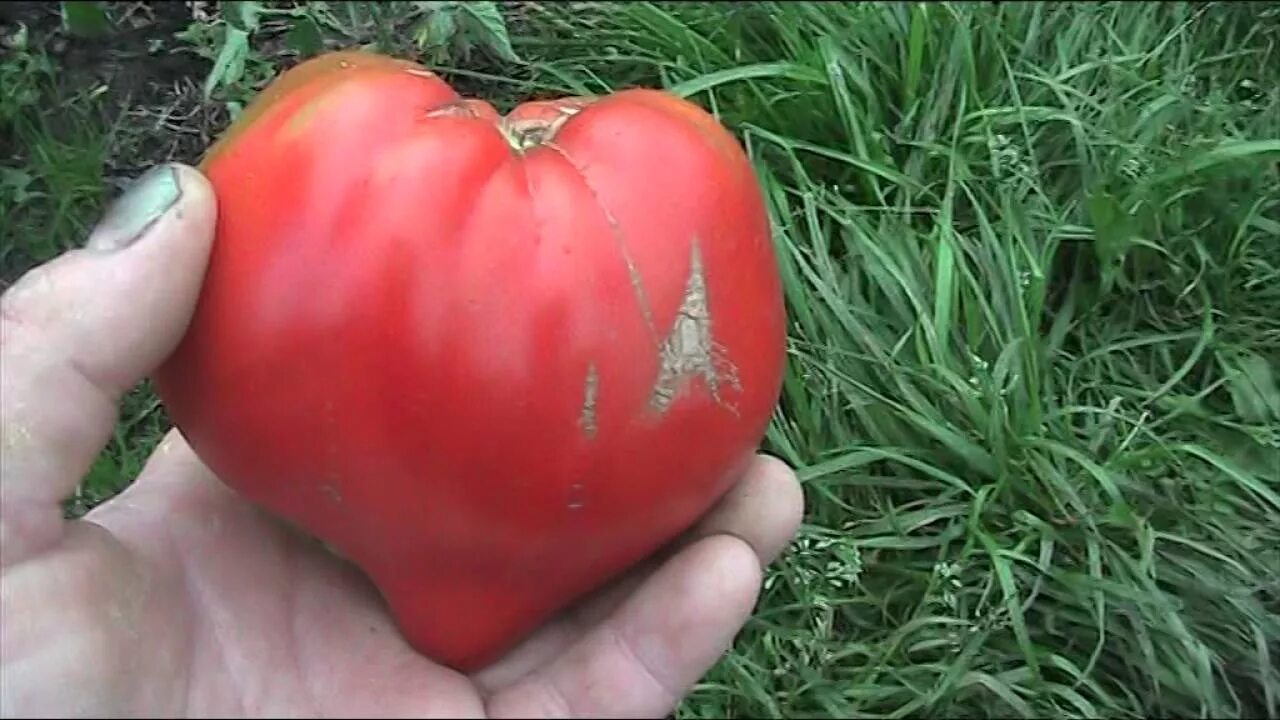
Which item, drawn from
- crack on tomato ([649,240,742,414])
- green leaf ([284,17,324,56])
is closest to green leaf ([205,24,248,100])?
green leaf ([284,17,324,56])

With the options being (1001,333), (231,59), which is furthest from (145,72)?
(1001,333)

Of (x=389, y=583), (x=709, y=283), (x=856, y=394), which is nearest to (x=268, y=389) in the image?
(x=389, y=583)

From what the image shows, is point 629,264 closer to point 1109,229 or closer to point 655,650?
point 655,650

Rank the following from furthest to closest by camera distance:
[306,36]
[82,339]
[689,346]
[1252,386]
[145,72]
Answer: [145,72] → [1252,386] → [306,36] → [82,339] → [689,346]

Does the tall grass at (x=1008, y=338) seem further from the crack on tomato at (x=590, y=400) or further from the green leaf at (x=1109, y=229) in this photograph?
the crack on tomato at (x=590, y=400)

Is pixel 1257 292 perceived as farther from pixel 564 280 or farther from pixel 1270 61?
pixel 564 280

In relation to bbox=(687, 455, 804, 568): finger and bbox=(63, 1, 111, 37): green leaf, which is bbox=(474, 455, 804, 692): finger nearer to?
bbox=(687, 455, 804, 568): finger
